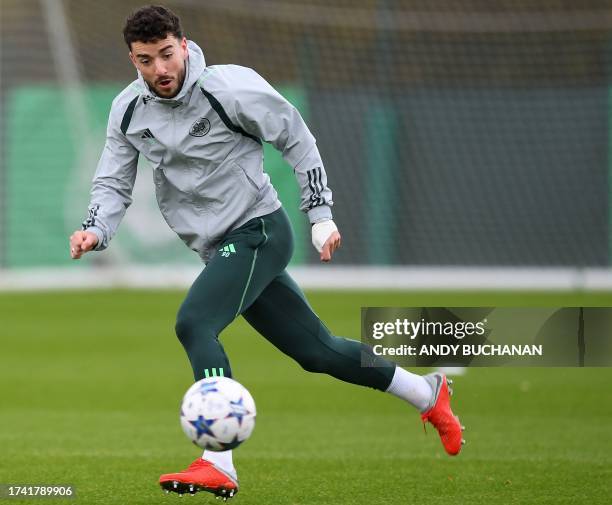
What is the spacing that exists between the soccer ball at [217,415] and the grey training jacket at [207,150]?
88 centimetres

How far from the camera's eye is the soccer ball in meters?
5.23

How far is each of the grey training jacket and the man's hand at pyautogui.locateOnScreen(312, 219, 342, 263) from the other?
62 mm

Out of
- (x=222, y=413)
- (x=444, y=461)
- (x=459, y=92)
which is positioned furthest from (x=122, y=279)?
(x=222, y=413)

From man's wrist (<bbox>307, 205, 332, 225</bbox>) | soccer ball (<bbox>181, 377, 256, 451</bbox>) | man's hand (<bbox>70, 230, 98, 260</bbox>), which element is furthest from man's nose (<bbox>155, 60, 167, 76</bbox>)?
soccer ball (<bbox>181, 377, 256, 451</bbox>)

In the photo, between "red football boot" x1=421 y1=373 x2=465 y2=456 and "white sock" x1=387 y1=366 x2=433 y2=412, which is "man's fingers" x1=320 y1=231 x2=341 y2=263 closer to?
"white sock" x1=387 y1=366 x2=433 y2=412

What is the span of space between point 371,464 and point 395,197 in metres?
13.6

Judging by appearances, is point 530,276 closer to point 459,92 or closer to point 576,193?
point 576,193

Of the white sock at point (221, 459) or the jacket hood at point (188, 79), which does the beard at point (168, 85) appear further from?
the white sock at point (221, 459)

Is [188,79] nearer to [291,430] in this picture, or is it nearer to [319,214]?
[319,214]

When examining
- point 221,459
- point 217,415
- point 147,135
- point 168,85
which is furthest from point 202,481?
point 168,85

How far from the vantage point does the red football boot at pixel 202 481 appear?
5391 mm

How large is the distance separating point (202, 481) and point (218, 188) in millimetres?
1345

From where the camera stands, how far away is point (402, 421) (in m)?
8.96

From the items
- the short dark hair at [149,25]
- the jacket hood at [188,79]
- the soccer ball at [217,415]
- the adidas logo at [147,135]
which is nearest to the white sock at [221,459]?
the soccer ball at [217,415]
